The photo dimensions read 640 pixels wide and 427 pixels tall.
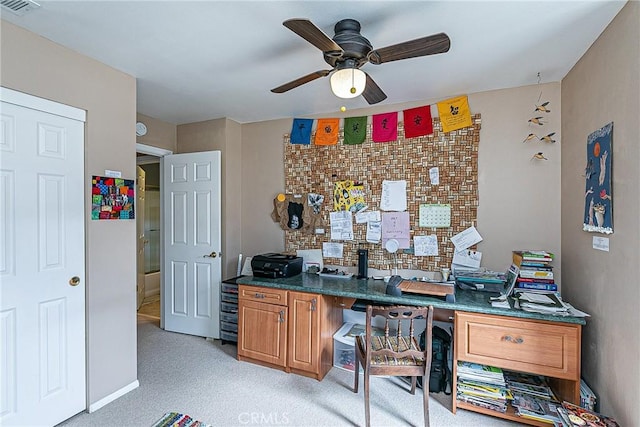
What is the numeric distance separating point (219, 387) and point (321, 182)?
2.07 metres

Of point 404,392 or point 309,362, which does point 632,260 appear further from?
point 309,362

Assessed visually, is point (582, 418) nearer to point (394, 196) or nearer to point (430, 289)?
point (430, 289)

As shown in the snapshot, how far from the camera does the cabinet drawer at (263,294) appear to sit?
8.76 feet

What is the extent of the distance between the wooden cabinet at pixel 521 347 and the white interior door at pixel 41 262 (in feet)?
8.65

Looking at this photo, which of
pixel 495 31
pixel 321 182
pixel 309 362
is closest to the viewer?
pixel 495 31

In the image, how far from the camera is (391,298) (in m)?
2.31

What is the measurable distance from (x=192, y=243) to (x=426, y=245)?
99.3 inches

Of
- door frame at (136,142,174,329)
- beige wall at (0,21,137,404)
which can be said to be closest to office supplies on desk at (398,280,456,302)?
beige wall at (0,21,137,404)

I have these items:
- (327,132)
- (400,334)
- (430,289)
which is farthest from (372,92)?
(400,334)

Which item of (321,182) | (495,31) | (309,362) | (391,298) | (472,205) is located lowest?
(309,362)

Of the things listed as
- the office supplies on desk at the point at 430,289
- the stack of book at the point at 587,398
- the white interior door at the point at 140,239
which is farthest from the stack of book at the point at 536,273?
the white interior door at the point at 140,239

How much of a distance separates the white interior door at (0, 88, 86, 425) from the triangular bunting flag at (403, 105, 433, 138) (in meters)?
2.62

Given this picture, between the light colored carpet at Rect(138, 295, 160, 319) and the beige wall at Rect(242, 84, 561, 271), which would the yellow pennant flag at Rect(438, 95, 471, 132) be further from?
the light colored carpet at Rect(138, 295, 160, 319)

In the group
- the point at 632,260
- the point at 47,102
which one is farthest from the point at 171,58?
the point at 632,260
